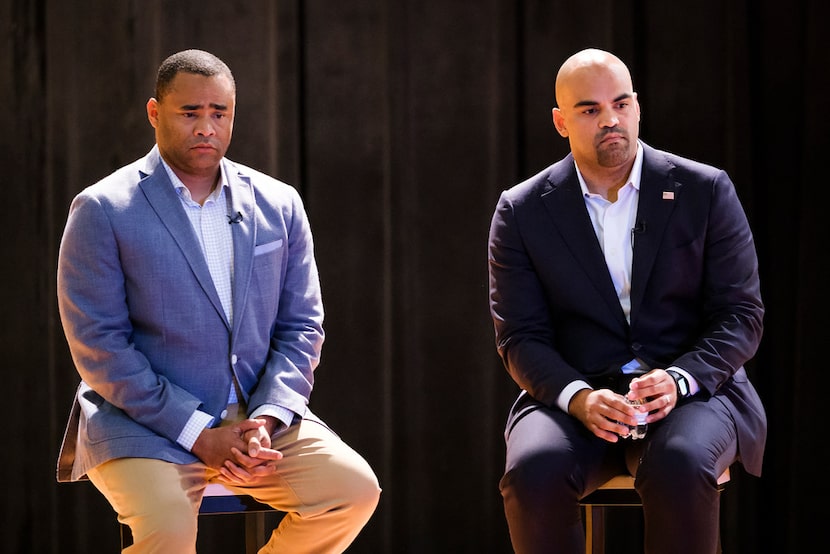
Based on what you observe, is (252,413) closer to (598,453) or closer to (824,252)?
(598,453)

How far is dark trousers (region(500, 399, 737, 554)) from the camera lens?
2645mm

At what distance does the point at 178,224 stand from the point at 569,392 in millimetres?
1161

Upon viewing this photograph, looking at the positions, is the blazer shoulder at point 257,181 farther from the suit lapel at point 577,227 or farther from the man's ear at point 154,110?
the suit lapel at point 577,227

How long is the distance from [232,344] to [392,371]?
3.97 feet

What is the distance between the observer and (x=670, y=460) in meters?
2.67

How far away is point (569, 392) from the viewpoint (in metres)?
2.92

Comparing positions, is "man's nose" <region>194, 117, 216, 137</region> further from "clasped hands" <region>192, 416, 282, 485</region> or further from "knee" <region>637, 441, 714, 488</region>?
"knee" <region>637, 441, 714, 488</region>

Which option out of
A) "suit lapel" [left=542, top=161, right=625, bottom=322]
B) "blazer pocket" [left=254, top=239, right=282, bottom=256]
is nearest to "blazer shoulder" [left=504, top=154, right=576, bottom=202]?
"suit lapel" [left=542, top=161, right=625, bottom=322]

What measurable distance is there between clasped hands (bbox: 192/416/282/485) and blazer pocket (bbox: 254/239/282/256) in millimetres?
489

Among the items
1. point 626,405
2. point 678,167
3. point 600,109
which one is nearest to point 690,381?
point 626,405

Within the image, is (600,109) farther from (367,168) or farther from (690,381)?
(367,168)

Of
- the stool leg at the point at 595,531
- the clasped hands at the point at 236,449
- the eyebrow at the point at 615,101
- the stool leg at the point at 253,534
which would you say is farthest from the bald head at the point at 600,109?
the stool leg at the point at 253,534

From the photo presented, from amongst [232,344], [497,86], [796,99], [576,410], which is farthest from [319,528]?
[796,99]

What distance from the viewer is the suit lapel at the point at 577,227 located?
302 cm
